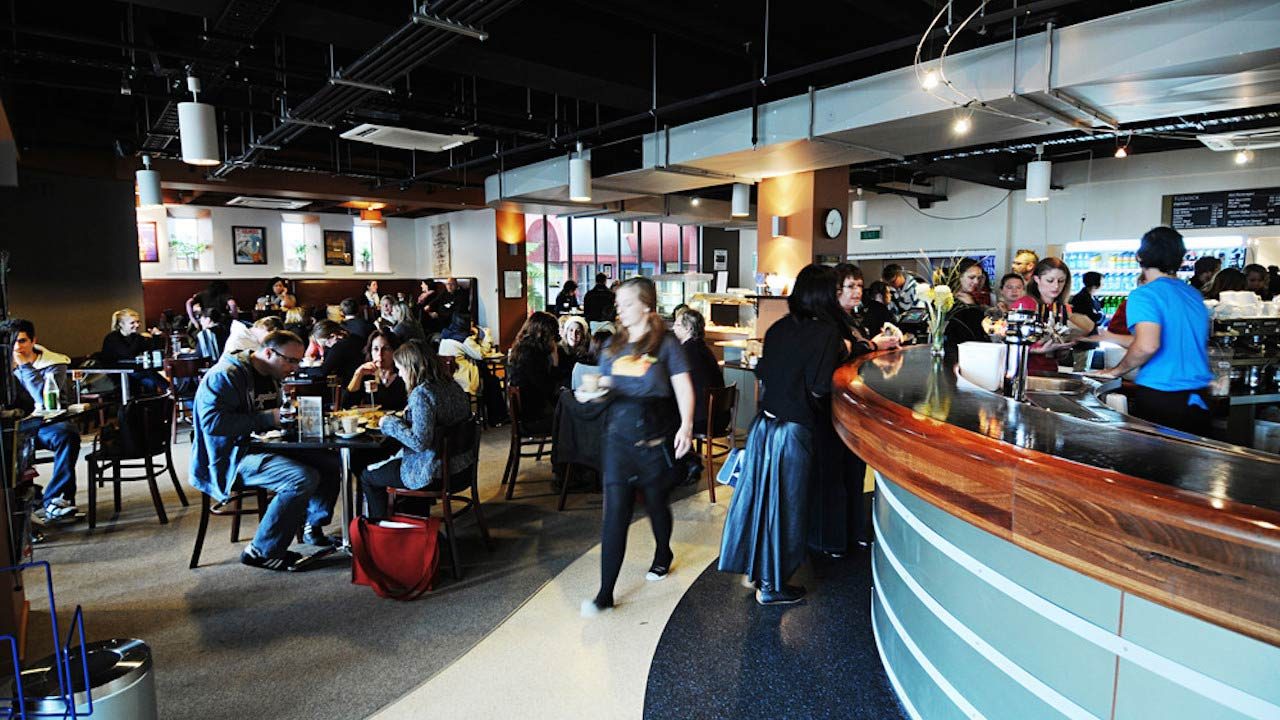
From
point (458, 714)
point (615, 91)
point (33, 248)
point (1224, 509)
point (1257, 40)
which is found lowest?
point (458, 714)

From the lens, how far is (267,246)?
13031 millimetres

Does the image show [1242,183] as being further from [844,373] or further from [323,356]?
[323,356]

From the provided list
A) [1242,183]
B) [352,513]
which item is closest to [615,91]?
[352,513]

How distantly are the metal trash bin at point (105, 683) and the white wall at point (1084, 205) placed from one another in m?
11.4

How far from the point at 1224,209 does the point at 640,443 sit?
382 inches

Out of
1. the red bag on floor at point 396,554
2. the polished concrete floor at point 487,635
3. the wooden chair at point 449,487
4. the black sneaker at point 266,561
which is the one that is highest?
the wooden chair at point 449,487

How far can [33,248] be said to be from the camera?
8219mm

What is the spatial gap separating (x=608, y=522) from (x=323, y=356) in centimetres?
380

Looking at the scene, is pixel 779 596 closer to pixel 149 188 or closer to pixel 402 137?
pixel 402 137

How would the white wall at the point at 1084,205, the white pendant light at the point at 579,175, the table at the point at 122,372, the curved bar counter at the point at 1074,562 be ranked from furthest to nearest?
the white wall at the point at 1084,205 → the white pendant light at the point at 579,175 → the table at the point at 122,372 → the curved bar counter at the point at 1074,562

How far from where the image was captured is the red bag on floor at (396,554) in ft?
11.3

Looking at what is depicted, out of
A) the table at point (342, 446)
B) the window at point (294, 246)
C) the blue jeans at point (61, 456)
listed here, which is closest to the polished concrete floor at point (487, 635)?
the table at point (342, 446)

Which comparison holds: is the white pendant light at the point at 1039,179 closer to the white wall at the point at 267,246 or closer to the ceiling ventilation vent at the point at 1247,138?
the ceiling ventilation vent at the point at 1247,138

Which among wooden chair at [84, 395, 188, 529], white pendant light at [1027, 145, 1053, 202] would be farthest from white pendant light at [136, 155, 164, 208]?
white pendant light at [1027, 145, 1053, 202]
